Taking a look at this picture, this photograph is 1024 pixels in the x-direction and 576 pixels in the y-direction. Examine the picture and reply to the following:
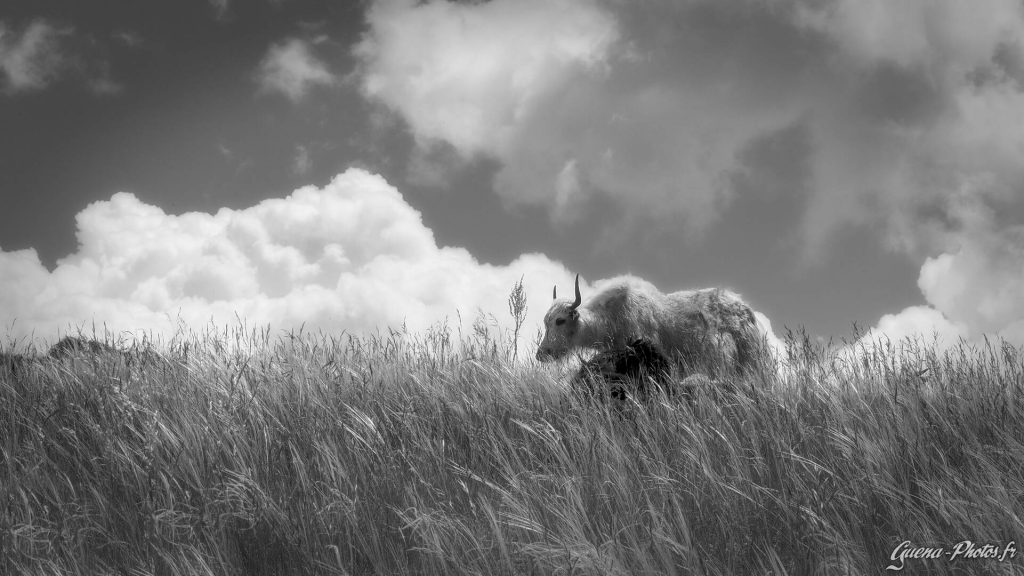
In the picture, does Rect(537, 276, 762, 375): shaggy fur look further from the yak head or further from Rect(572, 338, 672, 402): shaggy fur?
Rect(572, 338, 672, 402): shaggy fur

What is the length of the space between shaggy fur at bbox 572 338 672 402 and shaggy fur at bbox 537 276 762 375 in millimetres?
2480

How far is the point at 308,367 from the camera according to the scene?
5871 mm

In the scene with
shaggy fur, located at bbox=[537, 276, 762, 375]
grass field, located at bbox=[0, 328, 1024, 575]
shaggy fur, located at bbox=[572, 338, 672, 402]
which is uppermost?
shaggy fur, located at bbox=[537, 276, 762, 375]

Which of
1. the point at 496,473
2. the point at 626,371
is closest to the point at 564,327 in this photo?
the point at 626,371

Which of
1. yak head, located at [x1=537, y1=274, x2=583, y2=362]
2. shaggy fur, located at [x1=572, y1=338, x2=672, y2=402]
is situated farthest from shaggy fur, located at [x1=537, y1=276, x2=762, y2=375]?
shaggy fur, located at [x1=572, y1=338, x2=672, y2=402]

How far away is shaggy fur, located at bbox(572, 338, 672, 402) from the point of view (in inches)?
195

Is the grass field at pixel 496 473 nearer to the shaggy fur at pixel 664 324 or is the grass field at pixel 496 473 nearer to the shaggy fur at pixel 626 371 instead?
the shaggy fur at pixel 626 371

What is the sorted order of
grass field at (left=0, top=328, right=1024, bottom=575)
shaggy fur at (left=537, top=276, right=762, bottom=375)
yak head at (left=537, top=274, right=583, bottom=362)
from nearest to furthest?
grass field at (left=0, top=328, right=1024, bottom=575) < shaggy fur at (left=537, top=276, right=762, bottom=375) < yak head at (left=537, top=274, right=583, bottom=362)

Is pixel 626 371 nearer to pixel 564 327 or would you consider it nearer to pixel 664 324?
pixel 664 324

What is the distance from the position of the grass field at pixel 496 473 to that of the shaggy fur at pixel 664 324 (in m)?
2.70

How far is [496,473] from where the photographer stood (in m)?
3.99

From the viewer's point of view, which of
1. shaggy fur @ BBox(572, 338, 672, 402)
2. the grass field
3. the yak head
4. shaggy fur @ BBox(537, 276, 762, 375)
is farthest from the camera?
the yak head

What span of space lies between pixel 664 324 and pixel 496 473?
570 cm

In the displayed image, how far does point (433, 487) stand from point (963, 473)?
271cm
